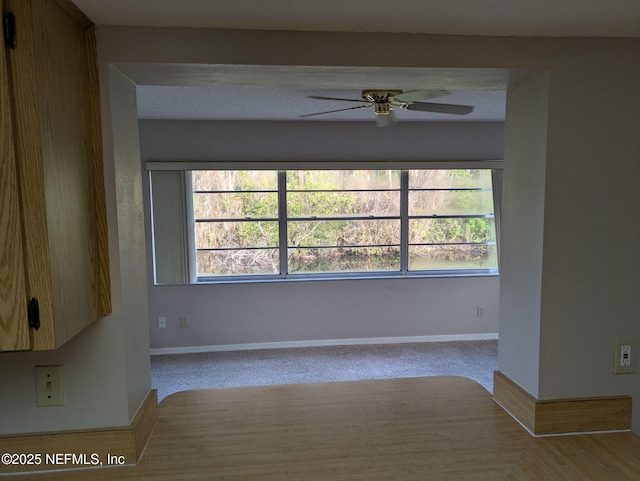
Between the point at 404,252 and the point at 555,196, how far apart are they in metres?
3.30

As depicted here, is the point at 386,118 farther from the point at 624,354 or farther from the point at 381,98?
the point at 624,354

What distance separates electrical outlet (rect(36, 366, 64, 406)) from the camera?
1125 mm

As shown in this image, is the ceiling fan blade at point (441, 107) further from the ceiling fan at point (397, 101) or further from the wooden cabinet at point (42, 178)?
the wooden cabinet at point (42, 178)

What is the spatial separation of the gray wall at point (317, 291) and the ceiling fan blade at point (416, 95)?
1.62 metres

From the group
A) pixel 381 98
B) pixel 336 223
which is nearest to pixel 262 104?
pixel 381 98

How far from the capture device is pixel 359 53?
1.14 meters

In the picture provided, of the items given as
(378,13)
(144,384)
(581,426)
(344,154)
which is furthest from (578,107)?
(344,154)

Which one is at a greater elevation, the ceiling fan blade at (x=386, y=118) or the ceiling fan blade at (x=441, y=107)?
the ceiling fan blade at (x=441, y=107)

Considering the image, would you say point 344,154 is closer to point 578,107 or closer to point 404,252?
point 404,252

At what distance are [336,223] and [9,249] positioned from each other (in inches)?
146

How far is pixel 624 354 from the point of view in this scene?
130 centimetres

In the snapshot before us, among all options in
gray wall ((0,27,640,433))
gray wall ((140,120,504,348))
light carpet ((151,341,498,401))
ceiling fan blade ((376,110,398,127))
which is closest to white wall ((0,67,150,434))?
gray wall ((0,27,640,433))

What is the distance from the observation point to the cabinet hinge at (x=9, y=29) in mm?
757

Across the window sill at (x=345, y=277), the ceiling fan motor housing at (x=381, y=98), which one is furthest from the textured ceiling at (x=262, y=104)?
the window sill at (x=345, y=277)
